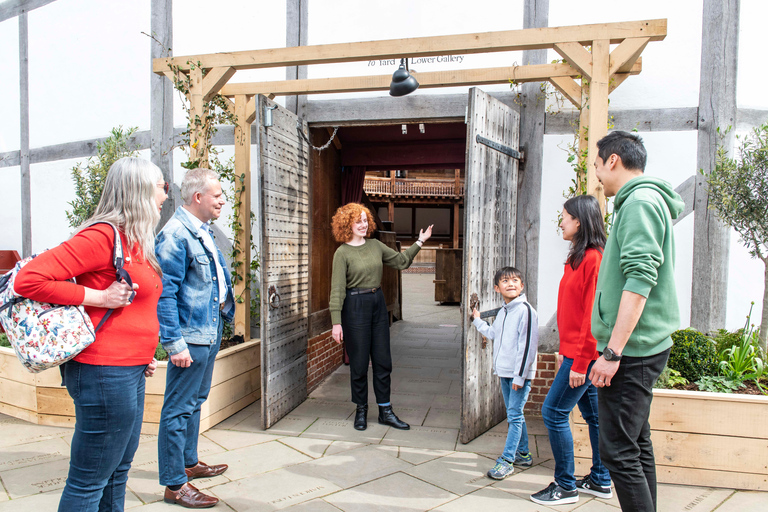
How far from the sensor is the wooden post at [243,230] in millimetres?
4438

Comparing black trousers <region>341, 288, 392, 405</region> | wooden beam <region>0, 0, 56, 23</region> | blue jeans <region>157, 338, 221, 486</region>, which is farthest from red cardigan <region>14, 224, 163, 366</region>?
wooden beam <region>0, 0, 56, 23</region>

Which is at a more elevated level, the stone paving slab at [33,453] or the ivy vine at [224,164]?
the ivy vine at [224,164]

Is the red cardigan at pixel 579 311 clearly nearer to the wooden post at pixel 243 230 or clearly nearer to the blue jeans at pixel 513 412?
the blue jeans at pixel 513 412

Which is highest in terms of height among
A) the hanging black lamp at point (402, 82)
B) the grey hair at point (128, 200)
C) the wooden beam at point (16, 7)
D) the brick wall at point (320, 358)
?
the wooden beam at point (16, 7)

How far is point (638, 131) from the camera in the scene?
13.4ft

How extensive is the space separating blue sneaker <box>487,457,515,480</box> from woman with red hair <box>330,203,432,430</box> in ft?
3.28

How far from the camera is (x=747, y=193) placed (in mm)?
3443

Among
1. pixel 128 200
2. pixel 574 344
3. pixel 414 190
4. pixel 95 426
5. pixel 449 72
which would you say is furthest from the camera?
pixel 414 190

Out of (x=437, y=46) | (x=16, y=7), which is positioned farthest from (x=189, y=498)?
(x=16, y=7)

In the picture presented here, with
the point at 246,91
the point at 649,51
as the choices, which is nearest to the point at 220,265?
the point at 246,91

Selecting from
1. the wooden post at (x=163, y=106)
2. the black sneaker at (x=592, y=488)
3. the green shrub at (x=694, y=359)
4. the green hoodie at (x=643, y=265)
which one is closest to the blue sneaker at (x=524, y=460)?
the black sneaker at (x=592, y=488)

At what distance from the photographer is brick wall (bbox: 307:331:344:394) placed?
4.95 metres

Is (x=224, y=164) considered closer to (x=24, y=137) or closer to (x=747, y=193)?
(x=24, y=137)

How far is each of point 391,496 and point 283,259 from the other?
207 cm
